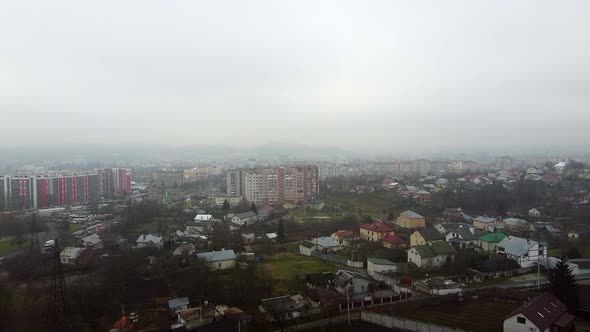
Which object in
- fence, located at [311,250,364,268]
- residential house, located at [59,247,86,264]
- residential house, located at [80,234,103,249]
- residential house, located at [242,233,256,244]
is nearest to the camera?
fence, located at [311,250,364,268]

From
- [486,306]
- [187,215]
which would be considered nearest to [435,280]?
[486,306]

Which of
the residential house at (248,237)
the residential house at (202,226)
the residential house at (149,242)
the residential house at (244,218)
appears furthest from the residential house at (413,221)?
the residential house at (149,242)

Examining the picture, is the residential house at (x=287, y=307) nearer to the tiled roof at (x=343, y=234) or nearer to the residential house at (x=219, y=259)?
the residential house at (x=219, y=259)

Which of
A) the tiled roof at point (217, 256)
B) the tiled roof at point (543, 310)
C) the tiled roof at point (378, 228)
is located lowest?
the tiled roof at point (217, 256)

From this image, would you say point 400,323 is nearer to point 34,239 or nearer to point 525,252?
point 525,252

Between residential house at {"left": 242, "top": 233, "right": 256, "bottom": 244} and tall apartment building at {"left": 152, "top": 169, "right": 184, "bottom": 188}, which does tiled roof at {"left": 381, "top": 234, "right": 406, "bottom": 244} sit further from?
tall apartment building at {"left": 152, "top": 169, "right": 184, "bottom": 188}

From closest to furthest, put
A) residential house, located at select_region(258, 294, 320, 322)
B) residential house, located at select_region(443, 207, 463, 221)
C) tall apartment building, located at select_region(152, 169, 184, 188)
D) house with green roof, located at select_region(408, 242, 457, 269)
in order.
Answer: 1. residential house, located at select_region(258, 294, 320, 322)
2. house with green roof, located at select_region(408, 242, 457, 269)
3. residential house, located at select_region(443, 207, 463, 221)
4. tall apartment building, located at select_region(152, 169, 184, 188)

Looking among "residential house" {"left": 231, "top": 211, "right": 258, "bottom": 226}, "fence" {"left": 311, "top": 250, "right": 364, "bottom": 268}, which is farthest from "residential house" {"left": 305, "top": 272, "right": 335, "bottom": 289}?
"residential house" {"left": 231, "top": 211, "right": 258, "bottom": 226}
